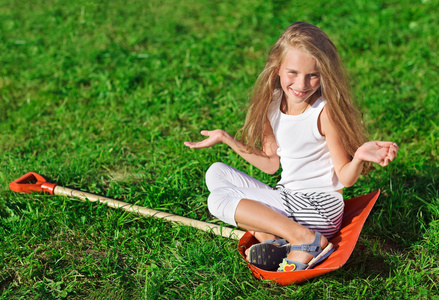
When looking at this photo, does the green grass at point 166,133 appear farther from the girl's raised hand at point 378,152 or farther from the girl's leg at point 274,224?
the girl's raised hand at point 378,152

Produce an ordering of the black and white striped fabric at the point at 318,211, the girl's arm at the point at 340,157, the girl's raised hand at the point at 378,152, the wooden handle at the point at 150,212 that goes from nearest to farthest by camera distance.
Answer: the girl's raised hand at the point at 378,152, the girl's arm at the point at 340,157, the black and white striped fabric at the point at 318,211, the wooden handle at the point at 150,212

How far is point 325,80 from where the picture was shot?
261cm

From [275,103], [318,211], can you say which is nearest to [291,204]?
[318,211]

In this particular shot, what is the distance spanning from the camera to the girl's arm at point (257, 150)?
294 centimetres

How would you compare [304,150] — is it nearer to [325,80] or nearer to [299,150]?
[299,150]

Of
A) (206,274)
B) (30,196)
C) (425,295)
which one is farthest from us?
(30,196)

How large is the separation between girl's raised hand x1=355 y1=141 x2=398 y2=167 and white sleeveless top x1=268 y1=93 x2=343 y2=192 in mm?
319

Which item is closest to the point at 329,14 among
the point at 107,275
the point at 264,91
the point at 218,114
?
the point at 218,114

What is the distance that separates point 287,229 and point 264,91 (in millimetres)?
775

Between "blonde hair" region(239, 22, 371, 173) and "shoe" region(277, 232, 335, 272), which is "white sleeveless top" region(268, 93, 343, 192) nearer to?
"blonde hair" region(239, 22, 371, 173)

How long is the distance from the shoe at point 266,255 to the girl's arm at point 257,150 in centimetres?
54

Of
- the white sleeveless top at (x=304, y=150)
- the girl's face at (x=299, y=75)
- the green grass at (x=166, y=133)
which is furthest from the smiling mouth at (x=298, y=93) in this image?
the green grass at (x=166, y=133)

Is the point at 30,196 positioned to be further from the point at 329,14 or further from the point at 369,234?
the point at 329,14

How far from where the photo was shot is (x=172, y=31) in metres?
5.70
